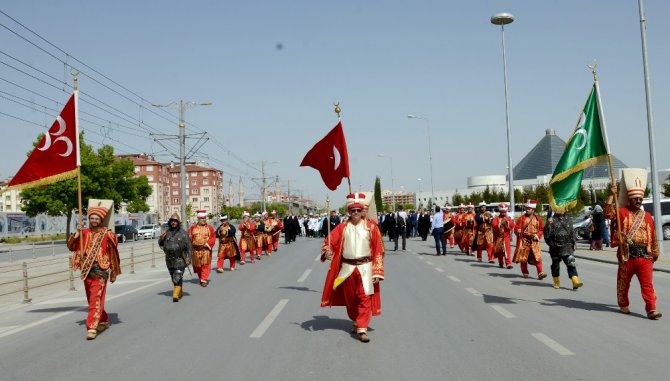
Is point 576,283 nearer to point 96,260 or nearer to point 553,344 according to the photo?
point 553,344

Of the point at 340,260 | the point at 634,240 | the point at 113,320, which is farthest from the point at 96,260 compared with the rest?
the point at 634,240

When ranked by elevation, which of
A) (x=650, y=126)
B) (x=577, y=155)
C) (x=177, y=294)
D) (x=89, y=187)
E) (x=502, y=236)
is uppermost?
(x=89, y=187)

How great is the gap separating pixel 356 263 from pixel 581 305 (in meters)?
4.29

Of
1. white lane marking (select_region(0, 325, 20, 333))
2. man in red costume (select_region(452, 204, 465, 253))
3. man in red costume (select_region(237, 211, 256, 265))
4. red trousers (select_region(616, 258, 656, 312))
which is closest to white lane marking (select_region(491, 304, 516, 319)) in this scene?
red trousers (select_region(616, 258, 656, 312))

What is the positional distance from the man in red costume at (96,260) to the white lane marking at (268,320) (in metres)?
2.10

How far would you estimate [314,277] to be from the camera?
15.6 meters

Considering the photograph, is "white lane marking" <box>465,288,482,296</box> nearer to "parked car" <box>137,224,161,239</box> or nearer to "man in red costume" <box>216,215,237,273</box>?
"man in red costume" <box>216,215,237,273</box>

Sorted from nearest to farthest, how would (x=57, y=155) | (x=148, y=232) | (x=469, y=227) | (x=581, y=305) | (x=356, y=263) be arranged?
(x=356, y=263), (x=57, y=155), (x=581, y=305), (x=469, y=227), (x=148, y=232)

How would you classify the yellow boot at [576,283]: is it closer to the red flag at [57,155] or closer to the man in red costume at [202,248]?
the man in red costume at [202,248]

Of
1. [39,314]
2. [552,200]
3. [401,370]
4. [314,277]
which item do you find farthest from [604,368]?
[314,277]

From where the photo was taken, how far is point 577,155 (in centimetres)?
1005

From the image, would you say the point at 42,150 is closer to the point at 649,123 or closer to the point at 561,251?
the point at 561,251

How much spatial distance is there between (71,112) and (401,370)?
6931 mm

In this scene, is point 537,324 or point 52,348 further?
point 537,324
